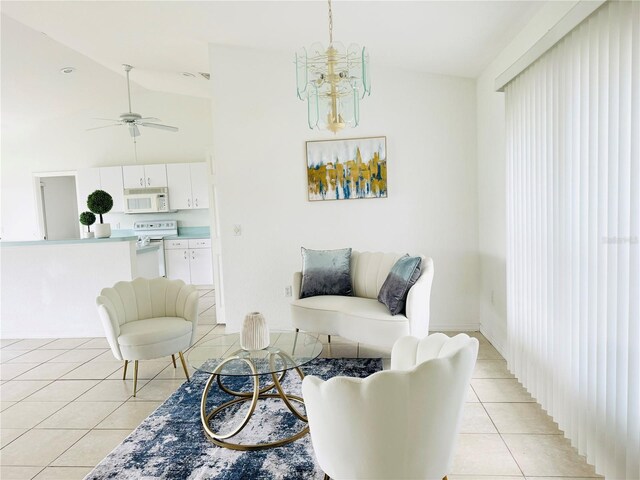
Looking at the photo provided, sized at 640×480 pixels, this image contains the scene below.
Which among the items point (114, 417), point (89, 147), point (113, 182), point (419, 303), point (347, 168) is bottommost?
point (114, 417)

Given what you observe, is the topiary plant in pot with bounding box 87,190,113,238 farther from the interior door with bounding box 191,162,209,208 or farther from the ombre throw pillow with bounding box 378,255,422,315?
the ombre throw pillow with bounding box 378,255,422,315

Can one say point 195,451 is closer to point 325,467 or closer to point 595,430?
point 325,467

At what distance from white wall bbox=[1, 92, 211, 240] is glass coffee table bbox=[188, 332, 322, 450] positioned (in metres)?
5.17

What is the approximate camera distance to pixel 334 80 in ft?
7.61

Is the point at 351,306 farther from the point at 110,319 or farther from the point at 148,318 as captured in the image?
the point at 110,319

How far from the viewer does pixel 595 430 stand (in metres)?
2.00

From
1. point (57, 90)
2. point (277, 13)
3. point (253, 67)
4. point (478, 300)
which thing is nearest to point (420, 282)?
point (478, 300)

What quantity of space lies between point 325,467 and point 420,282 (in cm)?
187

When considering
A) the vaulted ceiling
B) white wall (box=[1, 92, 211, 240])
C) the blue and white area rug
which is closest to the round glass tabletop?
the blue and white area rug

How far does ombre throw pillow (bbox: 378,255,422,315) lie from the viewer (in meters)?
3.33

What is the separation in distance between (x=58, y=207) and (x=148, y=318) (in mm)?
6508

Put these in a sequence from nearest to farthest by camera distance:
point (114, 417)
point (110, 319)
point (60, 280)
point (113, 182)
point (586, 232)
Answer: point (586, 232) < point (114, 417) < point (110, 319) < point (60, 280) < point (113, 182)

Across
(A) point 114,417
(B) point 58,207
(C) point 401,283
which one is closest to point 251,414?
(A) point 114,417

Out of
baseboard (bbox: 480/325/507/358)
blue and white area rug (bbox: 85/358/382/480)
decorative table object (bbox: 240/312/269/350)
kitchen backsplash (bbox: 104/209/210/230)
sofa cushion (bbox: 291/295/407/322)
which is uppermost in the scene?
kitchen backsplash (bbox: 104/209/210/230)
